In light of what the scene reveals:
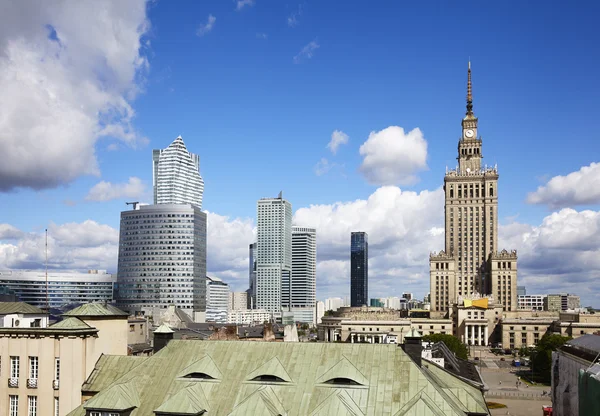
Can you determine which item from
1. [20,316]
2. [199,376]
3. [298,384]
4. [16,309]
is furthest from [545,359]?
[199,376]

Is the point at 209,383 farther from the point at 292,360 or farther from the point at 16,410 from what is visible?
the point at 16,410

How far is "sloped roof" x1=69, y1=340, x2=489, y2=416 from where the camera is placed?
47.9 meters

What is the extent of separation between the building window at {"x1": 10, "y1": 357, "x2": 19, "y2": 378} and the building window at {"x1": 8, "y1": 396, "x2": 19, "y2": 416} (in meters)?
2.02

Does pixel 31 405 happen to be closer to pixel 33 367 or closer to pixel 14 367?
pixel 33 367

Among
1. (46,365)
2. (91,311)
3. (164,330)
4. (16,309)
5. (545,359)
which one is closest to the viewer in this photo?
(46,365)

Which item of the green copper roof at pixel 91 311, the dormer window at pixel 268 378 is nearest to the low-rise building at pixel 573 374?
the dormer window at pixel 268 378

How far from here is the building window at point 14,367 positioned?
59.5 m

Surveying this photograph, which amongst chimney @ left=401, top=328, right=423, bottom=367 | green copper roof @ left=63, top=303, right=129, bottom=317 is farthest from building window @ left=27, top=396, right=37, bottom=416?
chimney @ left=401, top=328, right=423, bottom=367

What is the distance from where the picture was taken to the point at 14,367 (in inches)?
2354

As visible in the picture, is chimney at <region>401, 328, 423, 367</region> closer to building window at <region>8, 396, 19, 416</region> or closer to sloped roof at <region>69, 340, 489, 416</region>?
sloped roof at <region>69, 340, 489, 416</region>

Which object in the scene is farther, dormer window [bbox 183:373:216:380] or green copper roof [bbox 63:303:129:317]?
green copper roof [bbox 63:303:129:317]

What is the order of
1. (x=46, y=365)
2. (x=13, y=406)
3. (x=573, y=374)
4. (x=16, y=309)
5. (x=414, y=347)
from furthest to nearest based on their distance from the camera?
1. (x=16, y=309)
2. (x=573, y=374)
3. (x=13, y=406)
4. (x=46, y=365)
5. (x=414, y=347)

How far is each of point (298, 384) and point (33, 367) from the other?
26.0 metres

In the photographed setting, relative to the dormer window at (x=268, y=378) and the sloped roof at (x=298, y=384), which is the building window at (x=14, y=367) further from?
the dormer window at (x=268, y=378)
